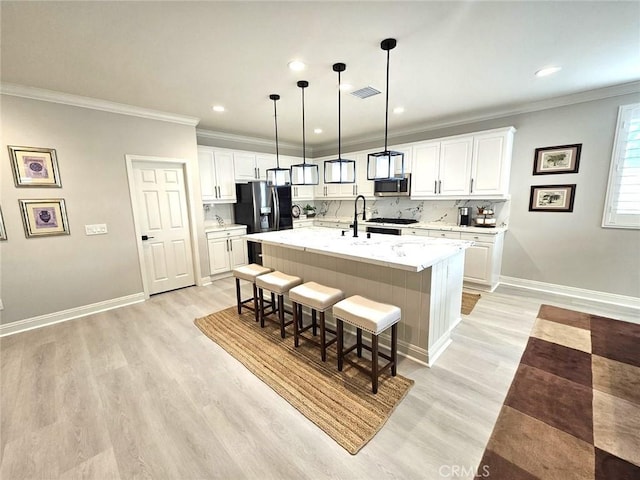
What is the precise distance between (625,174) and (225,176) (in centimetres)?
587

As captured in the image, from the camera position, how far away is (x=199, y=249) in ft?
14.9

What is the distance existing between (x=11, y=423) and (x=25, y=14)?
2817 millimetres

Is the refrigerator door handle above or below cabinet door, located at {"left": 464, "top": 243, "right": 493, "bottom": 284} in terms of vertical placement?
above

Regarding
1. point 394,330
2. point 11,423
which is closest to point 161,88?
point 11,423

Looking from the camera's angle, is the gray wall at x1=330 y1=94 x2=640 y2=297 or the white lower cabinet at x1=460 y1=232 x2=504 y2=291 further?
the white lower cabinet at x1=460 y1=232 x2=504 y2=291

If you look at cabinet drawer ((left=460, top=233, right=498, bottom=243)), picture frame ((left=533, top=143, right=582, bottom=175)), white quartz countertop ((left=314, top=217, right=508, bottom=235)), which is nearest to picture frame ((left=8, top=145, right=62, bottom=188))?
white quartz countertop ((left=314, top=217, right=508, bottom=235))

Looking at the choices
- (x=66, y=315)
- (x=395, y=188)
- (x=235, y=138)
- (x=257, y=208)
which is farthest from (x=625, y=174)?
(x=66, y=315)

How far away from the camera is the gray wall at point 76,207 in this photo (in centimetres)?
299

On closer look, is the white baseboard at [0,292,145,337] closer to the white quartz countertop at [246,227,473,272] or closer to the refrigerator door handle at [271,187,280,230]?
the white quartz countertop at [246,227,473,272]

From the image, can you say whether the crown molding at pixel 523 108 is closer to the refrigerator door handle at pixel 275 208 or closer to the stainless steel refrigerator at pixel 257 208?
the refrigerator door handle at pixel 275 208

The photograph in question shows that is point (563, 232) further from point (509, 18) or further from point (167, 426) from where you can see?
point (167, 426)

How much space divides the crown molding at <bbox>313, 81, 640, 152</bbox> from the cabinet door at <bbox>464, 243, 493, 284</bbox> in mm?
2042

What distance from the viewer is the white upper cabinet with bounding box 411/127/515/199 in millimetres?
3916

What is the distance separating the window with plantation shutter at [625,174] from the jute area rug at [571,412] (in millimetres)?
1428
